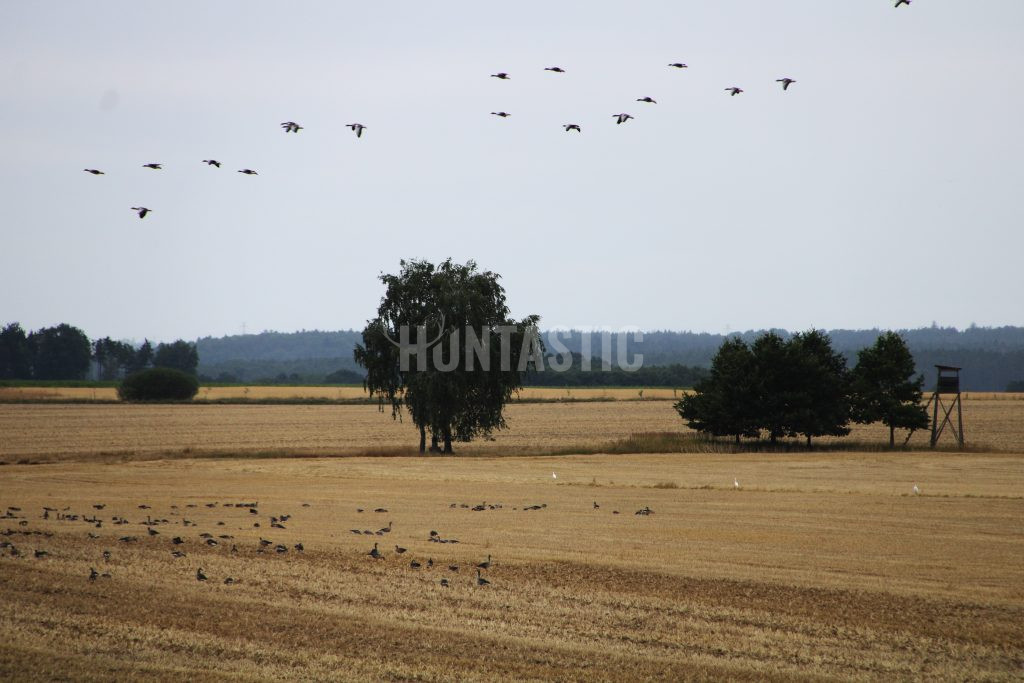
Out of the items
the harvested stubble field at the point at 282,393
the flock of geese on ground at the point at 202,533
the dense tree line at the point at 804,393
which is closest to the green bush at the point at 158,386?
the harvested stubble field at the point at 282,393

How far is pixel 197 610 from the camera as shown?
16234mm

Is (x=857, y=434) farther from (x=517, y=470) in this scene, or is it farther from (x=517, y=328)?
(x=517, y=470)

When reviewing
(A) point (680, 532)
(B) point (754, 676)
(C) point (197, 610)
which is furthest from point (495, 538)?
(B) point (754, 676)

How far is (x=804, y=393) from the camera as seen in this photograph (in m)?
60.1

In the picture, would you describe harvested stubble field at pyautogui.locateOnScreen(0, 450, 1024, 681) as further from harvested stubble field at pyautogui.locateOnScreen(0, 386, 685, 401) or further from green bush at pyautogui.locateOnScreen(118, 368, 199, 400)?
harvested stubble field at pyautogui.locateOnScreen(0, 386, 685, 401)

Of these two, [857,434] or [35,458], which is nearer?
[35,458]

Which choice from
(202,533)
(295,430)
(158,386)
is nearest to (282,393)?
(158,386)

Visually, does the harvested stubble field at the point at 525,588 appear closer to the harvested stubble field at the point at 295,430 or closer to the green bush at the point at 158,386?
the harvested stubble field at the point at 295,430

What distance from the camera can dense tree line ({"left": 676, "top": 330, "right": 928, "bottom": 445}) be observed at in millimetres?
60312

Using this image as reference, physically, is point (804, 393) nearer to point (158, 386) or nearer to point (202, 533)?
point (202, 533)

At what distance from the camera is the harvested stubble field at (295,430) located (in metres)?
57.5

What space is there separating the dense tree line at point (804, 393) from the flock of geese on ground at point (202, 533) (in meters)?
31.4

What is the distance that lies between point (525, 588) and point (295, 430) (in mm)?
63004

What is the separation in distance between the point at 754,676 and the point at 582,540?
11.3 metres
